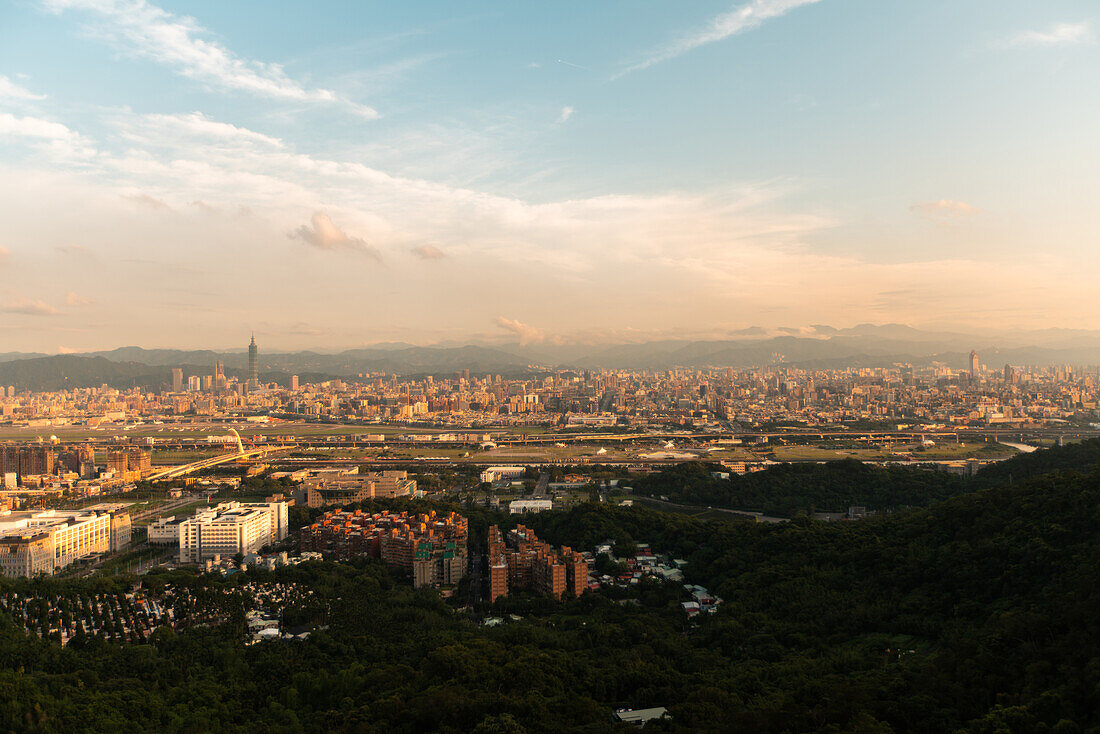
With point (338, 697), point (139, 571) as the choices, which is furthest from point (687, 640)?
point (139, 571)

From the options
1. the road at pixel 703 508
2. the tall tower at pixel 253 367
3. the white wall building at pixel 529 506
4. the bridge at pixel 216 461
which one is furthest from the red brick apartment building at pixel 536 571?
the tall tower at pixel 253 367

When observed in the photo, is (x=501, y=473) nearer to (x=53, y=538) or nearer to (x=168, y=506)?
(x=168, y=506)

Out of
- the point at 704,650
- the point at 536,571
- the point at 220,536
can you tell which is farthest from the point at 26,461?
the point at 704,650

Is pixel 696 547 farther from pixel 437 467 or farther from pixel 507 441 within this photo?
pixel 507 441

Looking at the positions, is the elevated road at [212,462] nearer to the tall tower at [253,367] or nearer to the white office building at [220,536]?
the white office building at [220,536]

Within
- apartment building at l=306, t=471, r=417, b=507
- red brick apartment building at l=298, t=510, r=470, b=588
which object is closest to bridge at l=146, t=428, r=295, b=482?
apartment building at l=306, t=471, r=417, b=507

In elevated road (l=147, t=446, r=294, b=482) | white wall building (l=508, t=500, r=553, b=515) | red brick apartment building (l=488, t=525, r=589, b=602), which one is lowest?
elevated road (l=147, t=446, r=294, b=482)

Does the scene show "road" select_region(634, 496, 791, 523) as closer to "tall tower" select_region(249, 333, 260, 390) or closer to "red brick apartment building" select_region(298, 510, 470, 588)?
"red brick apartment building" select_region(298, 510, 470, 588)
